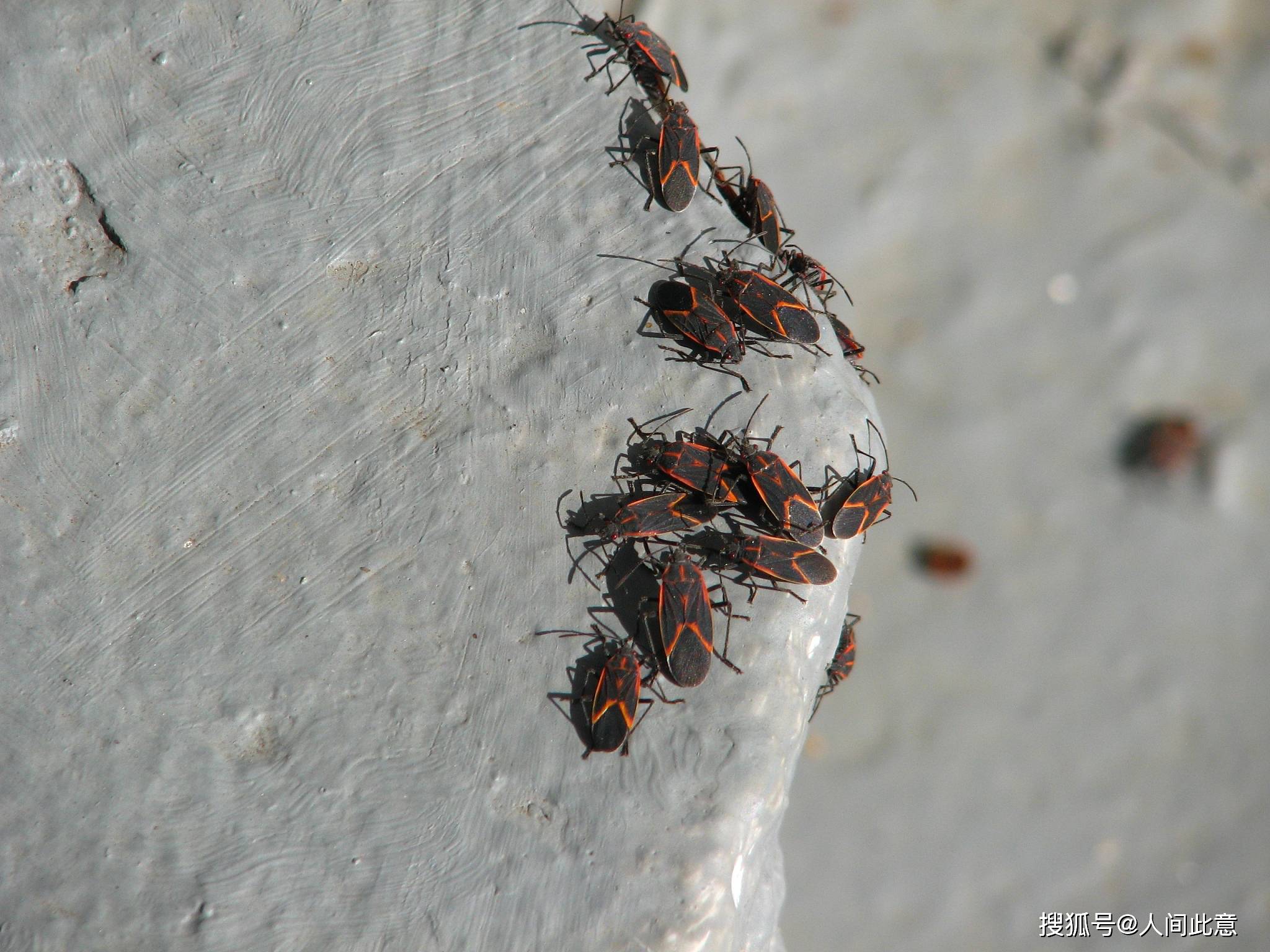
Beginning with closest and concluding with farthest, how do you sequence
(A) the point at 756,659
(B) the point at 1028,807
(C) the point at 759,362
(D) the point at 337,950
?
(D) the point at 337,950 < (A) the point at 756,659 < (C) the point at 759,362 < (B) the point at 1028,807

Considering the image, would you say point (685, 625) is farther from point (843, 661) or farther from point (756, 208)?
point (756, 208)

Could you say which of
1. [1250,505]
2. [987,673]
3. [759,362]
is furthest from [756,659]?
[1250,505]

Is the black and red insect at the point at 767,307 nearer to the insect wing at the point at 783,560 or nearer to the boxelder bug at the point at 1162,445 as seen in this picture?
the insect wing at the point at 783,560

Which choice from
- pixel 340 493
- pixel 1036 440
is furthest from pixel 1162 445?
pixel 340 493

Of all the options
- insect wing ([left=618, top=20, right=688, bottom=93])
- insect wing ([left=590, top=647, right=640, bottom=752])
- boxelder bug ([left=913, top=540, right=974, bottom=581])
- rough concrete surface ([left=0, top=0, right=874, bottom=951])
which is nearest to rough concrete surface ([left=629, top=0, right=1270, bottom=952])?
boxelder bug ([left=913, top=540, right=974, bottom=581])

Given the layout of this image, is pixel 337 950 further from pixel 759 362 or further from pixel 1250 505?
pixel 1250 505

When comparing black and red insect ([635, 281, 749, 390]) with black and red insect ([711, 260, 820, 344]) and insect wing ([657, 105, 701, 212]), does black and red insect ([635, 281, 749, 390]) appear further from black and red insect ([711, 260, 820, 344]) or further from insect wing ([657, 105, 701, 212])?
insect wing ([657, 105, 701, 212])
